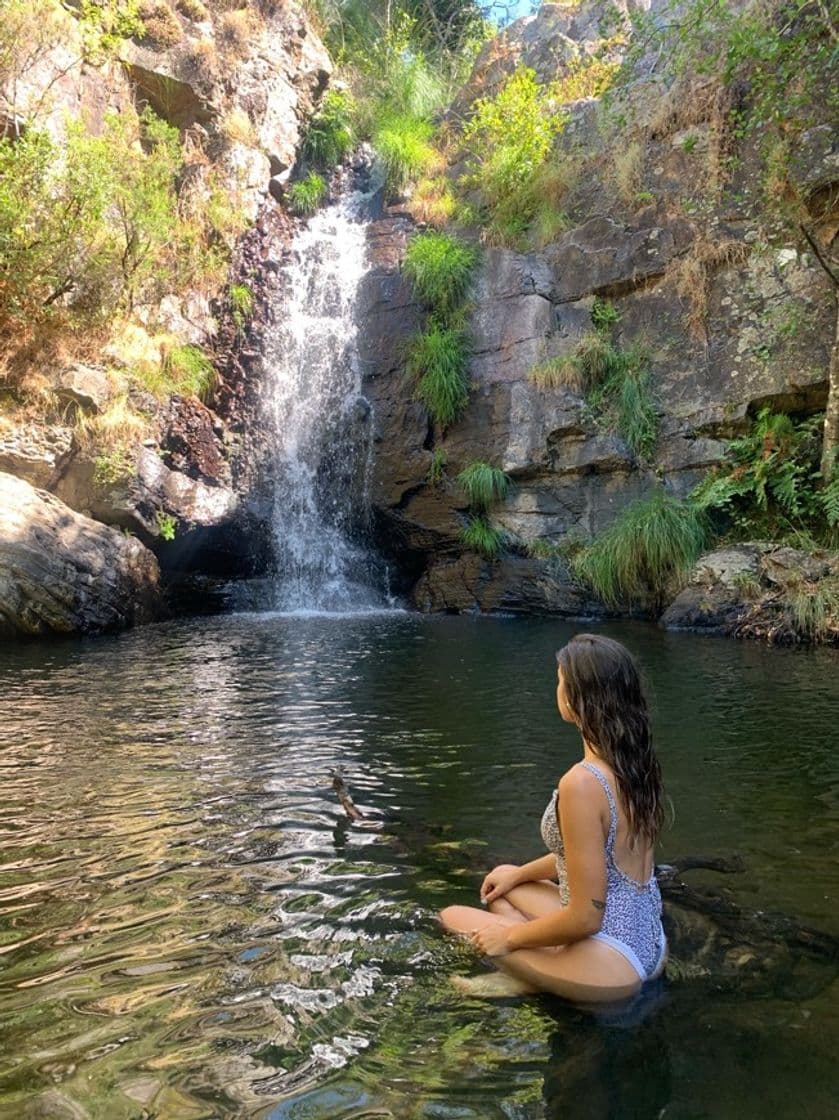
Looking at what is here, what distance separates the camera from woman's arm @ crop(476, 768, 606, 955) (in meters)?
2.13

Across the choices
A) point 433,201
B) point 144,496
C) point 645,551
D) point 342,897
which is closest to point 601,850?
point 342,897

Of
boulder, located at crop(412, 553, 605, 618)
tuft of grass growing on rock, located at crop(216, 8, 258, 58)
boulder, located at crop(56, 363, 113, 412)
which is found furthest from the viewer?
tuft of grass growing on rock, located at crop(216, 8, 258, 58)

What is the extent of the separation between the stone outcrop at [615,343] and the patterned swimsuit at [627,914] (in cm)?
957

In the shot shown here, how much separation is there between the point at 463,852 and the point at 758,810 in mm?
1463

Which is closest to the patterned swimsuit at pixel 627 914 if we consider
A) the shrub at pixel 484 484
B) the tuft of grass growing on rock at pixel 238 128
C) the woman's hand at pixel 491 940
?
the woman's hand at pixel 491 940

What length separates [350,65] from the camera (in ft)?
61.9

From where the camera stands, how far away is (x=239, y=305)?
46.8 feet

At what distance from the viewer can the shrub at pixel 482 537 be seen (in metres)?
12.1

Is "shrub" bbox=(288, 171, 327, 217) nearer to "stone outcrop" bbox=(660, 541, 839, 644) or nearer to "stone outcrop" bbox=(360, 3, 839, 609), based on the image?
"stone outcrop" bbox=(360, 3, 839, 609)

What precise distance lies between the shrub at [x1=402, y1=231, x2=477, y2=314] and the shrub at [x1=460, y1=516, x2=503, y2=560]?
394 centimetres

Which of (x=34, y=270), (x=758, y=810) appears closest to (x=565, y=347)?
(x=34, y=270)

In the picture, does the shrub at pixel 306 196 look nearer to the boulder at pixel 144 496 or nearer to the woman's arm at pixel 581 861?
the boulder at pixel 144 496

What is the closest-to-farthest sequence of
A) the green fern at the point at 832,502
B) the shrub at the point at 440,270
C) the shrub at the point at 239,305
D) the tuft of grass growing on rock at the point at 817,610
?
the tuft of grass growing on rock at the point at 817,610
the green fern at the point at 832,502
the shrub at the point at 440,270
the shrub at the point at 239,305

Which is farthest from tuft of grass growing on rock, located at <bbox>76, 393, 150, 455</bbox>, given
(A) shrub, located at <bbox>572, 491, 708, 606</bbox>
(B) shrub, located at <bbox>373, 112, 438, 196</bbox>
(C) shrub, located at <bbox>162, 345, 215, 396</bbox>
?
(B) shrub, located at <bbox>373, 112, 438, 196</bbox>
